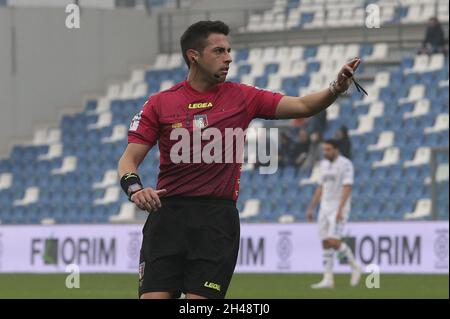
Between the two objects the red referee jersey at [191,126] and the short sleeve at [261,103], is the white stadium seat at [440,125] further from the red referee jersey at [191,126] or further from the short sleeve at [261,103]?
the red referee jersey at [191,126]

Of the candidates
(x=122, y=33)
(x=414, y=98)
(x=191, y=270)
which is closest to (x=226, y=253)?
(x=191, y=270)

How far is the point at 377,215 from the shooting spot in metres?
24.6

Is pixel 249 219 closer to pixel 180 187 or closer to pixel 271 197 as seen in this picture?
pixel 271 197

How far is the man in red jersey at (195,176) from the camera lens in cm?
770

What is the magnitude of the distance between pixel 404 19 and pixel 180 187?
Answer: 2201 centimetres

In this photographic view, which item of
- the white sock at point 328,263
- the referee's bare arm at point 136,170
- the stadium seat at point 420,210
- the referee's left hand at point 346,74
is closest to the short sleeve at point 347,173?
the white sock at point 328,263

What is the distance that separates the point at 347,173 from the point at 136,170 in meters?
11.8

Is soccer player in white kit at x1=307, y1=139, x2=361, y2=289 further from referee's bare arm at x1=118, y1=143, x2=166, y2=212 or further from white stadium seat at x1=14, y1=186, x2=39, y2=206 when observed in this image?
white stadium seat at x1=14, y1=186, x2=39, y2=206

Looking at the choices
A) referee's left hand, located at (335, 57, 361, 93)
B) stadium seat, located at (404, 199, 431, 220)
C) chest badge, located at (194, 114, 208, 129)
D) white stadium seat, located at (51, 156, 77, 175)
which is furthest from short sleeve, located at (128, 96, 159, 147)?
white stadium seat, located at (51, 156, 77, 175)

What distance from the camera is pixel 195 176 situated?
7742 mm

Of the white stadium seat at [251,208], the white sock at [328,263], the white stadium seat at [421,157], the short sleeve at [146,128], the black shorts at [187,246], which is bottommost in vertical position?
the white sock at [328,263]

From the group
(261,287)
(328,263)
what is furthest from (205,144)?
(328,263)

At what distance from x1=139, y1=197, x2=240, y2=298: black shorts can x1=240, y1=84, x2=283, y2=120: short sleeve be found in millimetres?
547

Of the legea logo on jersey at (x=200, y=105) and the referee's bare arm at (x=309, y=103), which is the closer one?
the referee's bare arm at (x=309, y=103)
